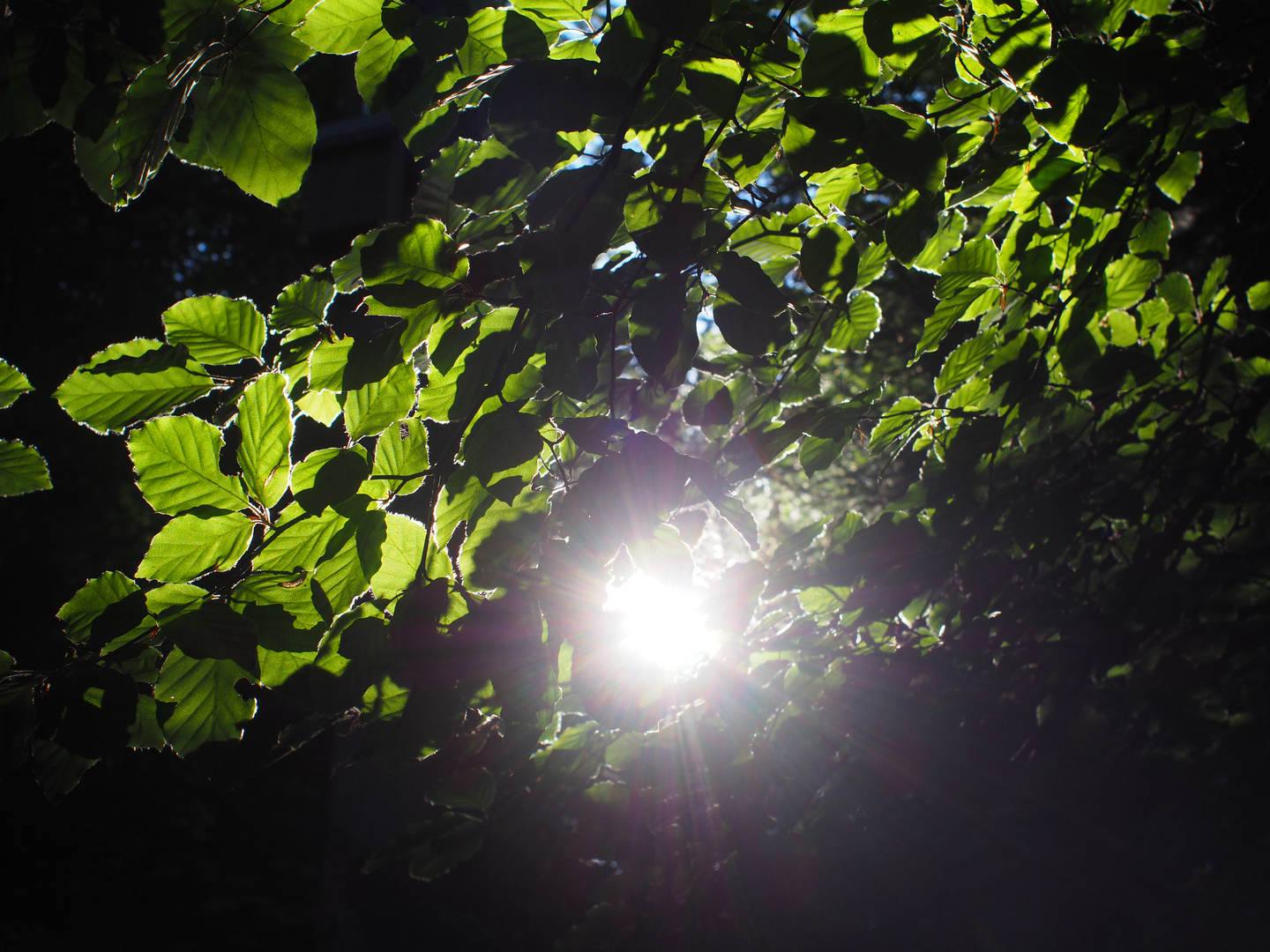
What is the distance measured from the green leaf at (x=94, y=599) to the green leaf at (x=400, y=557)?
287 millimetres

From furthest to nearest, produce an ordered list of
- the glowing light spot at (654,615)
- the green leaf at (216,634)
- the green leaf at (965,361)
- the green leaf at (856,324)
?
the green leaf at (965,361) < the green leaf at (856,324) < the glowing light spot at (654,615) < the green leaf at (216,634)

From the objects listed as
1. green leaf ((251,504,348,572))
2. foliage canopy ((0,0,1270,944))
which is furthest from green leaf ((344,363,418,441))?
green leaf ((251,504,348,572))

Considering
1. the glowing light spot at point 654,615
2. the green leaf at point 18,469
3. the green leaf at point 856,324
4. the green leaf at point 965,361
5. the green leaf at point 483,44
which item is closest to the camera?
the green leaf at point 483,44

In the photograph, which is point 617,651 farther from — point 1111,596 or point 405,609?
point 1111,596

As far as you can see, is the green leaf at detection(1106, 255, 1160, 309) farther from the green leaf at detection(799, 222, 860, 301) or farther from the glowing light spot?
the glowing light spot

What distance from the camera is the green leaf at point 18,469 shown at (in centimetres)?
99

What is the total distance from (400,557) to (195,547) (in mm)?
235

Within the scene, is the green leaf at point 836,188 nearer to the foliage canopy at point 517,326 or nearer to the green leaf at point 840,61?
the foliage canopy at point 517,326

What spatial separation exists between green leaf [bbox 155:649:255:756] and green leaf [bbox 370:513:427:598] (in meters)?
0.21

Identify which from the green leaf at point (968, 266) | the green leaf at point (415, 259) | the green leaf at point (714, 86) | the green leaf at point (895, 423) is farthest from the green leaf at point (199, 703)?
the green leaf at point (968, 266)

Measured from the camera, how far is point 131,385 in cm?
82

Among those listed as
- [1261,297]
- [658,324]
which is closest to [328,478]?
[658,324]

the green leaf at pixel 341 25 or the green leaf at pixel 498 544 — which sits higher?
the green leaf at pixel 341 25

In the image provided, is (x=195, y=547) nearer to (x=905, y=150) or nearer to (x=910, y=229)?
(x=905, y=150)
